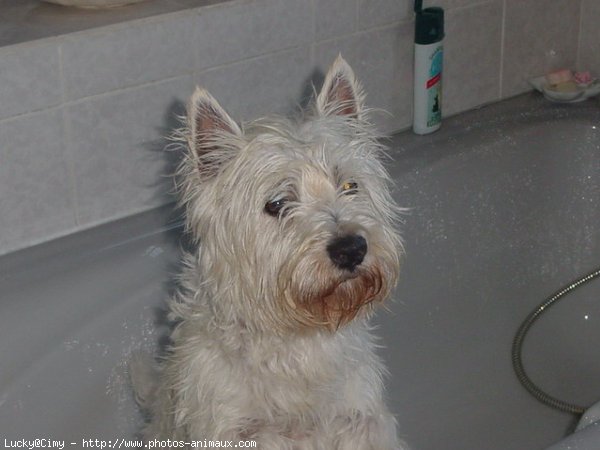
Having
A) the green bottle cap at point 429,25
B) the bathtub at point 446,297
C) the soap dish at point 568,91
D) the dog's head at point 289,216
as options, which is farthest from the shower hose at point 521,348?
the dog's head at point 289,216

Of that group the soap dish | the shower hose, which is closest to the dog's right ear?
the shower hose

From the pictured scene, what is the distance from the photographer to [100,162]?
2.13 metres

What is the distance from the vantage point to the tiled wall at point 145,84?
79.4 inches

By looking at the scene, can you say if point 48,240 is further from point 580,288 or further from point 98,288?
point 580,288

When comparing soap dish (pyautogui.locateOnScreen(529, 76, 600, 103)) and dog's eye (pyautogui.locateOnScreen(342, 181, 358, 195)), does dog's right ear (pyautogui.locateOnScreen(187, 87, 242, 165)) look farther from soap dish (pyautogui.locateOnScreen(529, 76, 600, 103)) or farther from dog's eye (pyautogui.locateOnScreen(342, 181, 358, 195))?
soap dish (pyautogui.locateOnScreen(529, 76, 600, 103))

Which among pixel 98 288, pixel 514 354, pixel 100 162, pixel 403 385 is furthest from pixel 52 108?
pixel 514 354

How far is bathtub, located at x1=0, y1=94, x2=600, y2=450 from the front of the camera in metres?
2.02

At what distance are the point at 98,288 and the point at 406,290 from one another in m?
0.72

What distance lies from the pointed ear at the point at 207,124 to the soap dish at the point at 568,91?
4.25ft

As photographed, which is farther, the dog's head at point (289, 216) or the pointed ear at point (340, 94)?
the pointed ear at point (340, 94)

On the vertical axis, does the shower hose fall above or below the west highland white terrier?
below

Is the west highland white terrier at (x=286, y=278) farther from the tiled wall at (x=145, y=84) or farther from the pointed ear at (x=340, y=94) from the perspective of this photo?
the tiled wall at (x=145, y=84)

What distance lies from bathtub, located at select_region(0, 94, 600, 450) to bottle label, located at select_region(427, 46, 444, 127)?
6 centimetres

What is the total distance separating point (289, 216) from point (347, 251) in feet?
0.36
